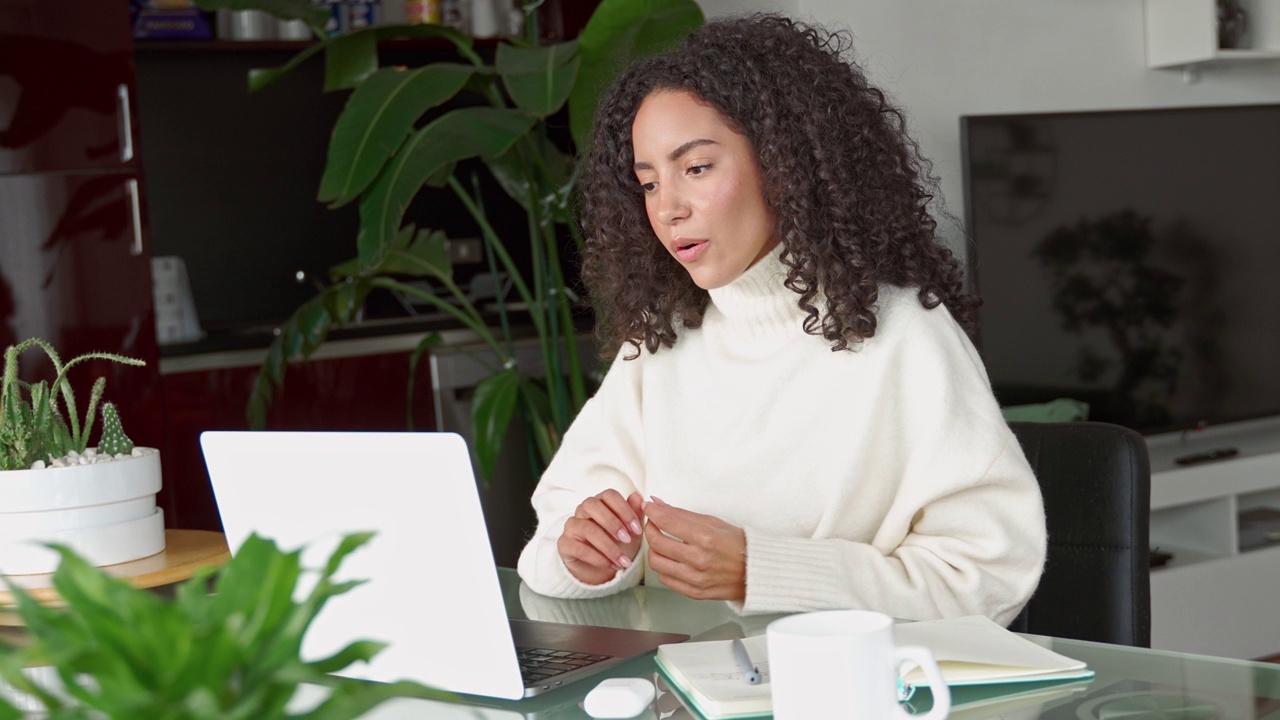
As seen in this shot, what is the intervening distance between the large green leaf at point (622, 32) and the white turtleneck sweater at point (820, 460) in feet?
4.11

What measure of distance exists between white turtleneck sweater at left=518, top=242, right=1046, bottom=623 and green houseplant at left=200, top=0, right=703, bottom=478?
951 millimetres

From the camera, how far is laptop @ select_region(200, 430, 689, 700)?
93 centimetres

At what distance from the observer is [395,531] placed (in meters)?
0.96

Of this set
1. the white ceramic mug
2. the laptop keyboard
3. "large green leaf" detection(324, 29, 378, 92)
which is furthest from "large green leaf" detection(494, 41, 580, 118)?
the white ceramic mug

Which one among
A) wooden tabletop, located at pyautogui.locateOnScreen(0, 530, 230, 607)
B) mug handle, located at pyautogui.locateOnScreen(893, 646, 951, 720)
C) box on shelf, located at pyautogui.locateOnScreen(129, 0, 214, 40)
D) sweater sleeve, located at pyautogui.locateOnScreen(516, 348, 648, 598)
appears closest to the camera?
mug handle, located at pyautogui.locateOnScreen(893, 646, 951, 720)

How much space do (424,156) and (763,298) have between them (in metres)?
1.47

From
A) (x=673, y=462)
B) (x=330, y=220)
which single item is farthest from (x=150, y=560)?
(x=330, y=220)

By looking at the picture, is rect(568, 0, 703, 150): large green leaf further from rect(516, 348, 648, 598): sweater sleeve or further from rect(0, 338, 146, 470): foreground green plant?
rect(0, 338, 146, 470): foreground green plant

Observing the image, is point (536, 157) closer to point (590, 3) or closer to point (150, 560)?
point (590, 3)

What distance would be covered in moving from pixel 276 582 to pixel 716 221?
1053mm

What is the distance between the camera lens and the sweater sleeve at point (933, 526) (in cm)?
129

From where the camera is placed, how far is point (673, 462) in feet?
5.20

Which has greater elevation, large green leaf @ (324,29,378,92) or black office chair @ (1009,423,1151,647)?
large green leaf @ (324,29,378,92)

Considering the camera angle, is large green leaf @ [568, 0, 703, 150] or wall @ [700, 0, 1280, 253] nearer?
large green leaf @ [568, 0, 703, 150]
